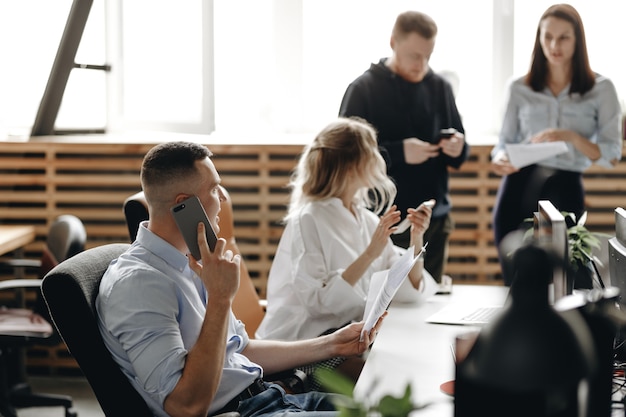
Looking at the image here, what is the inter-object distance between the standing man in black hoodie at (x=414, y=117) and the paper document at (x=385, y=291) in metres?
1.33

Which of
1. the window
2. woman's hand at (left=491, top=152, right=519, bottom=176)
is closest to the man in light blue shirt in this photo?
woman's hand at (left=491, top=152, right=519, bottom=176)

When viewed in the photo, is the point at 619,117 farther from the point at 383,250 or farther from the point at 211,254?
the point at 211,254

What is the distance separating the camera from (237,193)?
4.91 m

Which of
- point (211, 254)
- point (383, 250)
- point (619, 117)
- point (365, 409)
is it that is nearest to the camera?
point (365, 409)

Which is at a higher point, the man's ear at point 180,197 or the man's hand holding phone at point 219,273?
the man's ear at point 180,197

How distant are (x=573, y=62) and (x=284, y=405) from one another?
232cm

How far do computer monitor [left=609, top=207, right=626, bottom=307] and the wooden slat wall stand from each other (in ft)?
7.87

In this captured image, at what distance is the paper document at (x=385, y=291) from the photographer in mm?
2291

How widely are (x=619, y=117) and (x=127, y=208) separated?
2.24 meters

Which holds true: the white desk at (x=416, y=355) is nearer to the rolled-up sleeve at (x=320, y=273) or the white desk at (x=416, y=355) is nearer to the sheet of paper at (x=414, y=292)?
the sheet of paper at (x=414, y=292)

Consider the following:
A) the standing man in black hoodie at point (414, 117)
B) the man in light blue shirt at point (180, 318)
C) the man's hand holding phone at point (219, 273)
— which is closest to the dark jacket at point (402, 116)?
the standing man in black hoodie at point (414, 117)

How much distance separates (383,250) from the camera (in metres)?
3.04

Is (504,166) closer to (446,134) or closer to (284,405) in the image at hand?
(446,134)

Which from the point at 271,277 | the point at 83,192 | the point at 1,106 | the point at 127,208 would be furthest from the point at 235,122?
the point at 127,208
